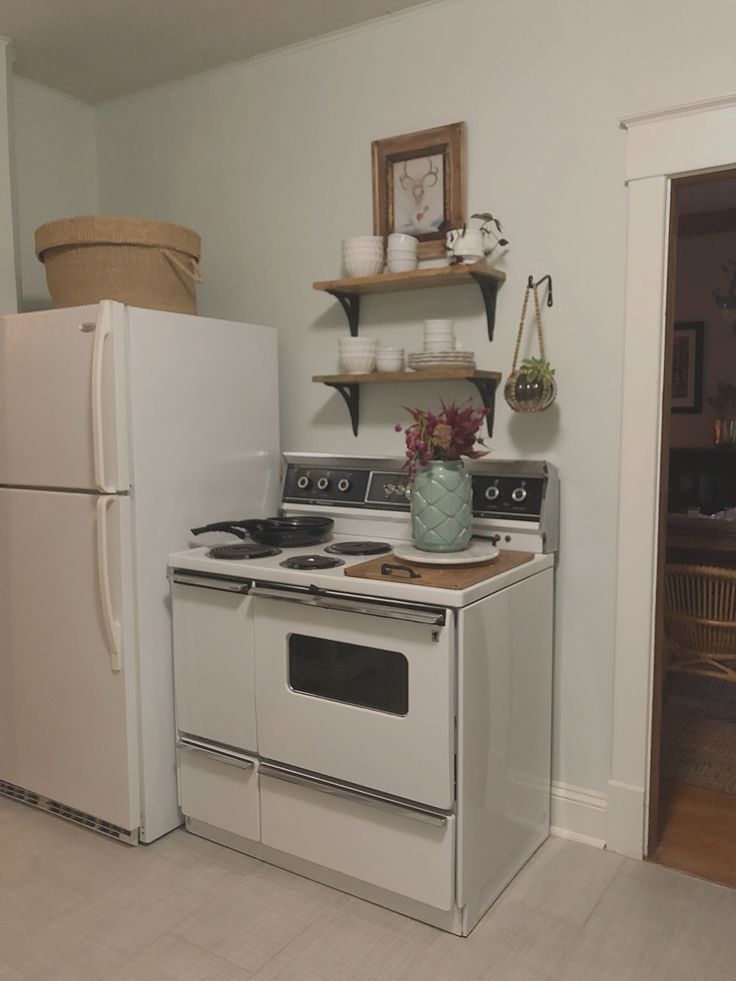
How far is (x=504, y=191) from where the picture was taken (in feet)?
8.04

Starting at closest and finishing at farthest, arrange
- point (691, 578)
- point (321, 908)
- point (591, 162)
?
1. point (321, 908)
2. point (591, 162)
3. point (691, 578)

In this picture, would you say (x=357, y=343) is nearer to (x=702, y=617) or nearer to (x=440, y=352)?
(x=440, y=352)

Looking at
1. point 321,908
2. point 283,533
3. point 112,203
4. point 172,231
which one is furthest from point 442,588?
point 112,203

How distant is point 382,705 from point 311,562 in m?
0.43

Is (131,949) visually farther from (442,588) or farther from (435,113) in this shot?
(435,113)

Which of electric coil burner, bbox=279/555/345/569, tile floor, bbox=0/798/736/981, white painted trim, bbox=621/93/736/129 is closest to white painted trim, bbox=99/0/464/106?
white painted trim, bbox=621/93/736/129

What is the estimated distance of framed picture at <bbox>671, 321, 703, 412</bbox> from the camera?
5.26 meters

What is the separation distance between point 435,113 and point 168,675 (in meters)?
1.91

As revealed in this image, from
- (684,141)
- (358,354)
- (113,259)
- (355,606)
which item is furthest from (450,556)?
(113,259)

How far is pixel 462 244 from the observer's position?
2391 millimetres

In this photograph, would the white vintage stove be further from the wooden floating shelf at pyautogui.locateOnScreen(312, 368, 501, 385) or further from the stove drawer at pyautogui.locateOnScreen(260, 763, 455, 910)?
the wooden floating shelf at pyautogui.locateOnScreen(312, 368, 501, 385)

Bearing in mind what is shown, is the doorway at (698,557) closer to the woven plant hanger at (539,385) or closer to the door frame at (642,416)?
the door frame at (642,416)

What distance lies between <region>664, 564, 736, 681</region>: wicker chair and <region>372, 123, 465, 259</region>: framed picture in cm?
166

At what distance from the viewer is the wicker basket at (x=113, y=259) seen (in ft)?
8.12
